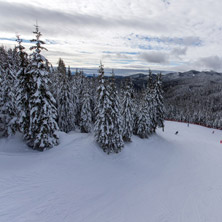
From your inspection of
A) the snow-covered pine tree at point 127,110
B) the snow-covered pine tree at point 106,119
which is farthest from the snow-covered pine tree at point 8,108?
the snow-covered pine tree at point 127,110

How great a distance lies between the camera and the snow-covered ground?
364 inches

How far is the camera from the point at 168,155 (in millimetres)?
25844

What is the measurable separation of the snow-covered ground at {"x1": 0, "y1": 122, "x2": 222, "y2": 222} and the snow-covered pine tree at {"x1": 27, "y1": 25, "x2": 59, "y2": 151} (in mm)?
1930

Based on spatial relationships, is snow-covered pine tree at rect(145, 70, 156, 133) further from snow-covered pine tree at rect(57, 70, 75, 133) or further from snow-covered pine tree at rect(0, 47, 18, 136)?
snow-covered pine tree at rect(0, 47, 18, 136)

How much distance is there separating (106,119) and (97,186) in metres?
8.58

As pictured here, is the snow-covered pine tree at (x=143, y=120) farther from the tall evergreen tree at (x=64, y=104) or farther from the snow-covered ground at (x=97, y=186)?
the tall evergreen tree at (x=64, y=104)

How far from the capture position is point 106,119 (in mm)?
19391

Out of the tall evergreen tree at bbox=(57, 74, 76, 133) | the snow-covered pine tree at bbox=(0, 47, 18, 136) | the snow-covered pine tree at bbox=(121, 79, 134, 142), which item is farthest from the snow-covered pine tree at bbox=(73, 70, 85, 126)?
the snow-covered pine tree at bbox=(0, 47, 18, 136)

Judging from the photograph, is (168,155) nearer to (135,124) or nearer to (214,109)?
(135,124)

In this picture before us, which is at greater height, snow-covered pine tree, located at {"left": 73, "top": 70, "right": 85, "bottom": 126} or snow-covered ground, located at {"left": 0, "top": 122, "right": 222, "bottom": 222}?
snow-covered pine tree, located at {"left": 73, "top": 70, "right": 85, "bottom": 126}

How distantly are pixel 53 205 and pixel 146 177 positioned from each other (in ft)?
37.2

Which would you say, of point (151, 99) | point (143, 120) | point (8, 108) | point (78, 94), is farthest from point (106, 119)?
point (78, 94)

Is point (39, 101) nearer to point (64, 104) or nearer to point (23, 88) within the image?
point (23, 88)

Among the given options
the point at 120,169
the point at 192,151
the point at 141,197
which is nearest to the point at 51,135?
the point at 120,169
